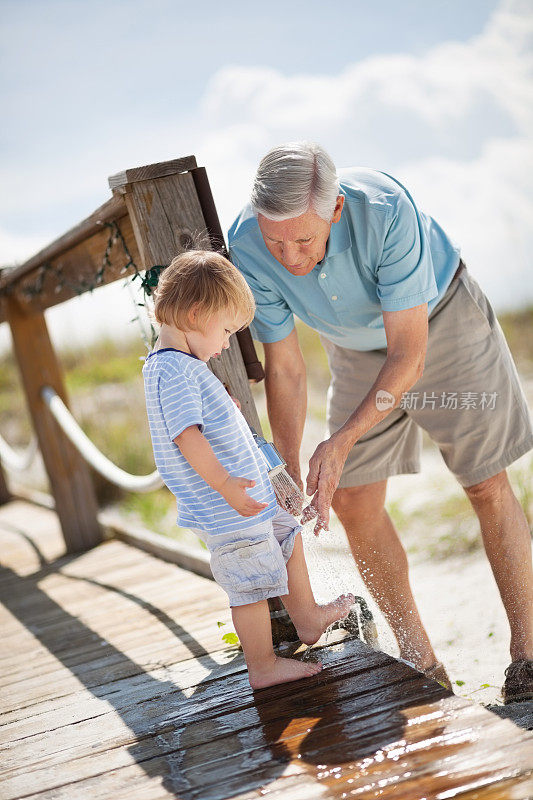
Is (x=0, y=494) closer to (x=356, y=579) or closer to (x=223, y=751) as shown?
(x=356, y=579)

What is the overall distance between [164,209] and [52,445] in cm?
238

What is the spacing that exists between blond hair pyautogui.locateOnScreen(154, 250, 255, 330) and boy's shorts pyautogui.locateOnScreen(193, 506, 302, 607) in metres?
0.55

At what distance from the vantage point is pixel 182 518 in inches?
86.3

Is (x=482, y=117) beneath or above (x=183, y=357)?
above

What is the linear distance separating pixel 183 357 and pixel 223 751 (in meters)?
0.93

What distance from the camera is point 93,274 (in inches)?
126

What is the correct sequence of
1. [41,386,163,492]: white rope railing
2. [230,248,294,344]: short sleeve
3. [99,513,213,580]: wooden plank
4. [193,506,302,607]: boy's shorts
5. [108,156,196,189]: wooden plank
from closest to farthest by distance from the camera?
[193,506,302,607]: boy's shorts → [108,156,196,189]: wooden plank → [230,248,294,344]: short sleeve → [99,513,213,580]: wooden plank → [41,386,163,492]: white rope railing

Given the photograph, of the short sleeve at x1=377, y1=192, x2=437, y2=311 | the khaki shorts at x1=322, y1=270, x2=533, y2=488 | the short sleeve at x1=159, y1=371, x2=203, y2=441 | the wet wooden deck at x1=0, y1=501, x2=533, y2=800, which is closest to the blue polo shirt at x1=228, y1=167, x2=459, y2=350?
the short sleeve at x1=377, y1=192, x2=437, y2=311

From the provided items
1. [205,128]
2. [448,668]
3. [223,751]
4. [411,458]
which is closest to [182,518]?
[223,751]

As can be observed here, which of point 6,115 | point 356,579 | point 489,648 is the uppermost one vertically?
point 6,115

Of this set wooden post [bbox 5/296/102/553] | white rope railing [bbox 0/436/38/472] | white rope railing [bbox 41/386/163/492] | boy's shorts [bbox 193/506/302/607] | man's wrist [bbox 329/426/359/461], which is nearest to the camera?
boy's shorts [bbox 193/506/302/607]

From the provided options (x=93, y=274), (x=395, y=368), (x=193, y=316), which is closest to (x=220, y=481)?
(x=193, y=316)

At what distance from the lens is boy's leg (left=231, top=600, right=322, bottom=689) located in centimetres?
219

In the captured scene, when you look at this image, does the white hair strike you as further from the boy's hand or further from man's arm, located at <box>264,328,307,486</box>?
the boy's hand
